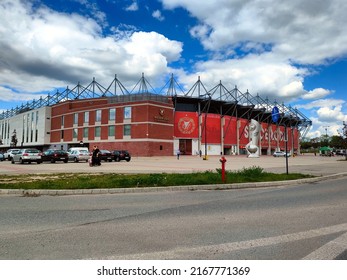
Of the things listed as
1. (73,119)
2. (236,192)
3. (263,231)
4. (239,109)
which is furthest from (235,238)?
(239,109)

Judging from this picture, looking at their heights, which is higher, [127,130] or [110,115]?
[110,115]

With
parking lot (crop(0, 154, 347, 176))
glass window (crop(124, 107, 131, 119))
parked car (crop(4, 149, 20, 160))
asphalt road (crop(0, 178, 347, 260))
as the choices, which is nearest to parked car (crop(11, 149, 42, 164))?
parking lot (crop(0, 154, 347, 176))

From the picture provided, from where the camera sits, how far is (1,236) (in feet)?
17.8

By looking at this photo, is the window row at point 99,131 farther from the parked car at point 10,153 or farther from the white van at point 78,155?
the white van at point 78,155

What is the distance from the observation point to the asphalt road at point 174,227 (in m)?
4.56

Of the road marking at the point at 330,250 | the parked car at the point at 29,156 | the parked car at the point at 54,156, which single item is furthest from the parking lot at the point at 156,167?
the road marking at the point at 330,250

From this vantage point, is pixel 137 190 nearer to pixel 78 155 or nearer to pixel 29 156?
pixel 29 156

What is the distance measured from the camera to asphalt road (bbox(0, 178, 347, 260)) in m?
4.56

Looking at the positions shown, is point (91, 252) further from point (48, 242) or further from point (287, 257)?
point (287, 257)

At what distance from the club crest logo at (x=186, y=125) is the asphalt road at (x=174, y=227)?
60539 mm

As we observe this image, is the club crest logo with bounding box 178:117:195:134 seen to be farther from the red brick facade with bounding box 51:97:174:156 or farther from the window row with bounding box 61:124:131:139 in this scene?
the window row with bounding box 61:124:131:139

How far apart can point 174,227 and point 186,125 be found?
214 ft

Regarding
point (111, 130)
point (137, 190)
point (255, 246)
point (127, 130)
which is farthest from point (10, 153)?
point (255, 246)

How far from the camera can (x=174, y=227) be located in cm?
605
